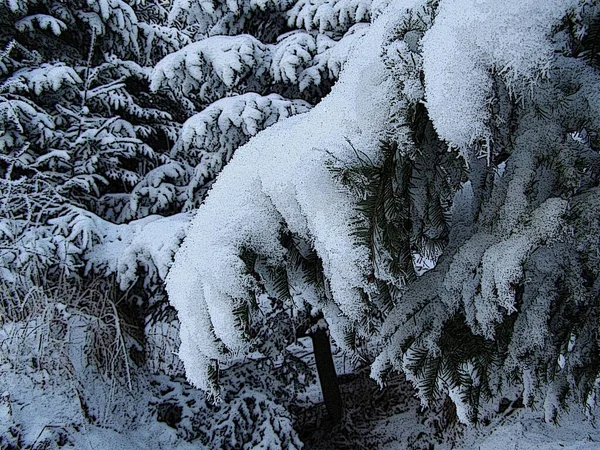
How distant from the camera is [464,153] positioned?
106 centimetres

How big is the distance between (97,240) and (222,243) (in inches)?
110

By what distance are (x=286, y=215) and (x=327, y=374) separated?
3779mm

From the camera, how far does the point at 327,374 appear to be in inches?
188

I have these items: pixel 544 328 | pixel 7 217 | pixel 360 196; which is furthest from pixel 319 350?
pixel 360 196

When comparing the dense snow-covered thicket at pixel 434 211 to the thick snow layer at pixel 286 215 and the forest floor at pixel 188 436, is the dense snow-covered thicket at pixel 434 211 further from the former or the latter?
the forest floor at pixel 188 436

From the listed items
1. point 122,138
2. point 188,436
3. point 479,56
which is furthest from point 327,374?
point 479,56

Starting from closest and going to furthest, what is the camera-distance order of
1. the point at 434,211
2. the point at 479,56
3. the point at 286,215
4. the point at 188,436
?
the point at 479,56
the point at 286,215
the point at 434,211
the point at 188,436

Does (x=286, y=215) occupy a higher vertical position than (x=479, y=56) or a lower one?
lower

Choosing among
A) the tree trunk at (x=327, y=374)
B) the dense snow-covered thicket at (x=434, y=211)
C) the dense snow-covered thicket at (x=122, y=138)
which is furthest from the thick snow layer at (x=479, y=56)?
the tree trunk at (x=327, y=374)

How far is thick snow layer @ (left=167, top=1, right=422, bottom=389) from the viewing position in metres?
1.20

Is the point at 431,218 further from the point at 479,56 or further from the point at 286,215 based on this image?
the point at 479,56

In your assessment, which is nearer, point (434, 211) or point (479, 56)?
point (479, 56)

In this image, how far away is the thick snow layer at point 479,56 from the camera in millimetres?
975

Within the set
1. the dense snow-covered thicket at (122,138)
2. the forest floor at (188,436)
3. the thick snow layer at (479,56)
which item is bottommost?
the forest floor at (188,436)
